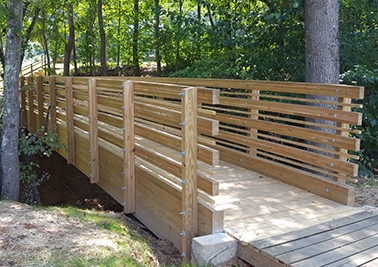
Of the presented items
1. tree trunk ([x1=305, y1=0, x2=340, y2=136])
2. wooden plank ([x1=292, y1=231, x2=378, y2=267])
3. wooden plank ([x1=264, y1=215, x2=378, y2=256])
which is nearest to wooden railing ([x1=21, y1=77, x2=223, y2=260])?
wooden plank ([x1=264, y1=215, x2=378, y2=256])

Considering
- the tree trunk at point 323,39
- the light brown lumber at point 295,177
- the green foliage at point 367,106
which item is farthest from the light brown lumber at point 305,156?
the green foliage at point 367,106

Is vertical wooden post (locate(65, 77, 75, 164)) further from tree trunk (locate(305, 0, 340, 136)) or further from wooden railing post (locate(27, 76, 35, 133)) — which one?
tree trunk (locate(305, 0, 340, 136))

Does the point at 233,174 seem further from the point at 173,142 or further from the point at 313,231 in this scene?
the point at 313,231

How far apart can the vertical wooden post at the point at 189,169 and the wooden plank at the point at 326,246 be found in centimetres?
105

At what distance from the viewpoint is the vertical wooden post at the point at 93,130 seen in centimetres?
671

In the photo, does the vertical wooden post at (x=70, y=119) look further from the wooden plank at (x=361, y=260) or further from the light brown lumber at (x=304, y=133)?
the wooden plank at (x=361, y=260)

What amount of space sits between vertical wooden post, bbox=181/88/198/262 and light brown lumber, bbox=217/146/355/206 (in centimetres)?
186

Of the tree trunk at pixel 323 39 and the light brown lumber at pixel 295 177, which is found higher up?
the tree trunk at pixel 323 39

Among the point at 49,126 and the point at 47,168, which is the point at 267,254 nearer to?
the point at 49,126

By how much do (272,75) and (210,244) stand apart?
5.72m

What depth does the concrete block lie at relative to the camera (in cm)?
361

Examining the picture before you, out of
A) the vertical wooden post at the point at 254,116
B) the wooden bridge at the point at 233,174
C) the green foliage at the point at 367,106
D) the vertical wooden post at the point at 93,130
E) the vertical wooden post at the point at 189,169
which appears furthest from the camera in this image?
the green foliage at the point at 367,106

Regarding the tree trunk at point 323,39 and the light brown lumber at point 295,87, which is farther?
the tree trunk at point 323,39

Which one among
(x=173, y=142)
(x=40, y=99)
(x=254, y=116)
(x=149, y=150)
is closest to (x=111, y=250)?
(x=173, y=142)
